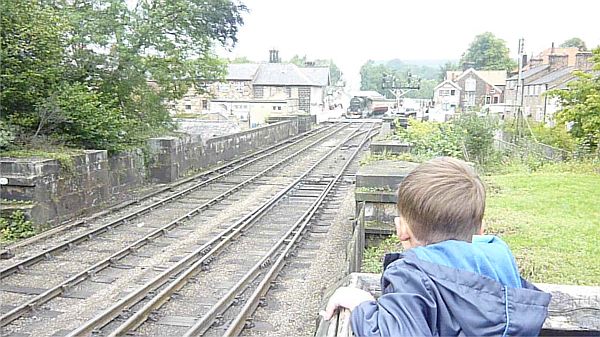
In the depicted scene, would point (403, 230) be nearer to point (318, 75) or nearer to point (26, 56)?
point (26, 56)

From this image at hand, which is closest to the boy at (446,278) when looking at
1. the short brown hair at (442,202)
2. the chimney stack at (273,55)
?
the short brown hair at (442,202)

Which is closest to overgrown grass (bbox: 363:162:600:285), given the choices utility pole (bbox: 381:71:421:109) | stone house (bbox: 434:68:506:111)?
utility pole (bbox: 381:71:421:109)

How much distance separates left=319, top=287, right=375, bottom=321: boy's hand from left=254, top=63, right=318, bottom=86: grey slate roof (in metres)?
58.9

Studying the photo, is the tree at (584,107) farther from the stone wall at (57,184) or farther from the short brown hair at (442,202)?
the short brown hair at (442,202)

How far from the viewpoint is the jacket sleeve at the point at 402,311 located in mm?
1628

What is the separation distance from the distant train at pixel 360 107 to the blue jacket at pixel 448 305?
71.9 meters

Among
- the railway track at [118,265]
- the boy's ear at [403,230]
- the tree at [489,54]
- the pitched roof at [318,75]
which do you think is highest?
the tree at [489,54]

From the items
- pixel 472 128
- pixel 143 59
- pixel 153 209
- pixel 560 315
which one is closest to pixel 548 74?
pixel 472 128

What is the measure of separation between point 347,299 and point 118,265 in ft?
25.0

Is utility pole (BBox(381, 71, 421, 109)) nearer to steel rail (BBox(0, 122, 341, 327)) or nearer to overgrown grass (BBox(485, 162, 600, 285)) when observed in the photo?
overgrown grass (BBox(485, 162, 600, 285))

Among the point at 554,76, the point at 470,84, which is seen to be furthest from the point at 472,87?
the point at 554,76

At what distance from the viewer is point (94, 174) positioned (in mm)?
13344

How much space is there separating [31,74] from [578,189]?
11.2 m

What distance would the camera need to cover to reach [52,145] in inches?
515
